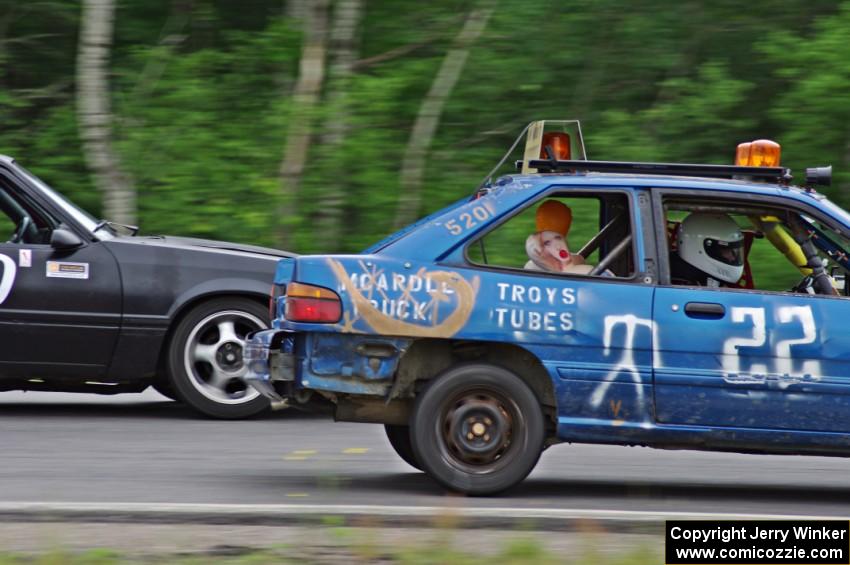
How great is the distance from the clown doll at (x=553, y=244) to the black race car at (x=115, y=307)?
2611 millimetres

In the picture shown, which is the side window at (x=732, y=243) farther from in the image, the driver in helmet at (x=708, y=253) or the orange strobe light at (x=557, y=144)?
the orange strobe light at (x=557, y=144)

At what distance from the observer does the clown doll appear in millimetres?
6934

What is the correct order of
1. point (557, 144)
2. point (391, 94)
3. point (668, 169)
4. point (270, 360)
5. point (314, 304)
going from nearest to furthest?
point (314, 304), point (270, 360), point (668, 169), point (557, 144), point (391, 94)

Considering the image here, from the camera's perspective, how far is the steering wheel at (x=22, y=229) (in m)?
9.16

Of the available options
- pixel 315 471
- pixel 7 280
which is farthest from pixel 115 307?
pixel 315 471

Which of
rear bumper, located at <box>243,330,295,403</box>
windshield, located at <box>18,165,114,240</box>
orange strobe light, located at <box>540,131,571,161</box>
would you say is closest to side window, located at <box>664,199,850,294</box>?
orange strobe light, located at <box>540,131,571,161</box>

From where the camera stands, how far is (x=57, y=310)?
897 centimetres

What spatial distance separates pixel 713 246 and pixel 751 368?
0.76m

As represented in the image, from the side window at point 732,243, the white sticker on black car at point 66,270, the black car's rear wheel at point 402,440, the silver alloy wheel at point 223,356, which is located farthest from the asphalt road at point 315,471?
the side window at point 732,243

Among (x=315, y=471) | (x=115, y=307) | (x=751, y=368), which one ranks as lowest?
(x=315, y=471)

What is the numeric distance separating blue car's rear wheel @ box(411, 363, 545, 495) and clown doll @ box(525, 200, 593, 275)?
62cm

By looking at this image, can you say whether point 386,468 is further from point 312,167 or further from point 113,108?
point 113,108

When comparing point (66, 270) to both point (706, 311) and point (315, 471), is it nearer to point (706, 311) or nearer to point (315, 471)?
point (315, 471)

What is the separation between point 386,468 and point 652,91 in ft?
30.5
